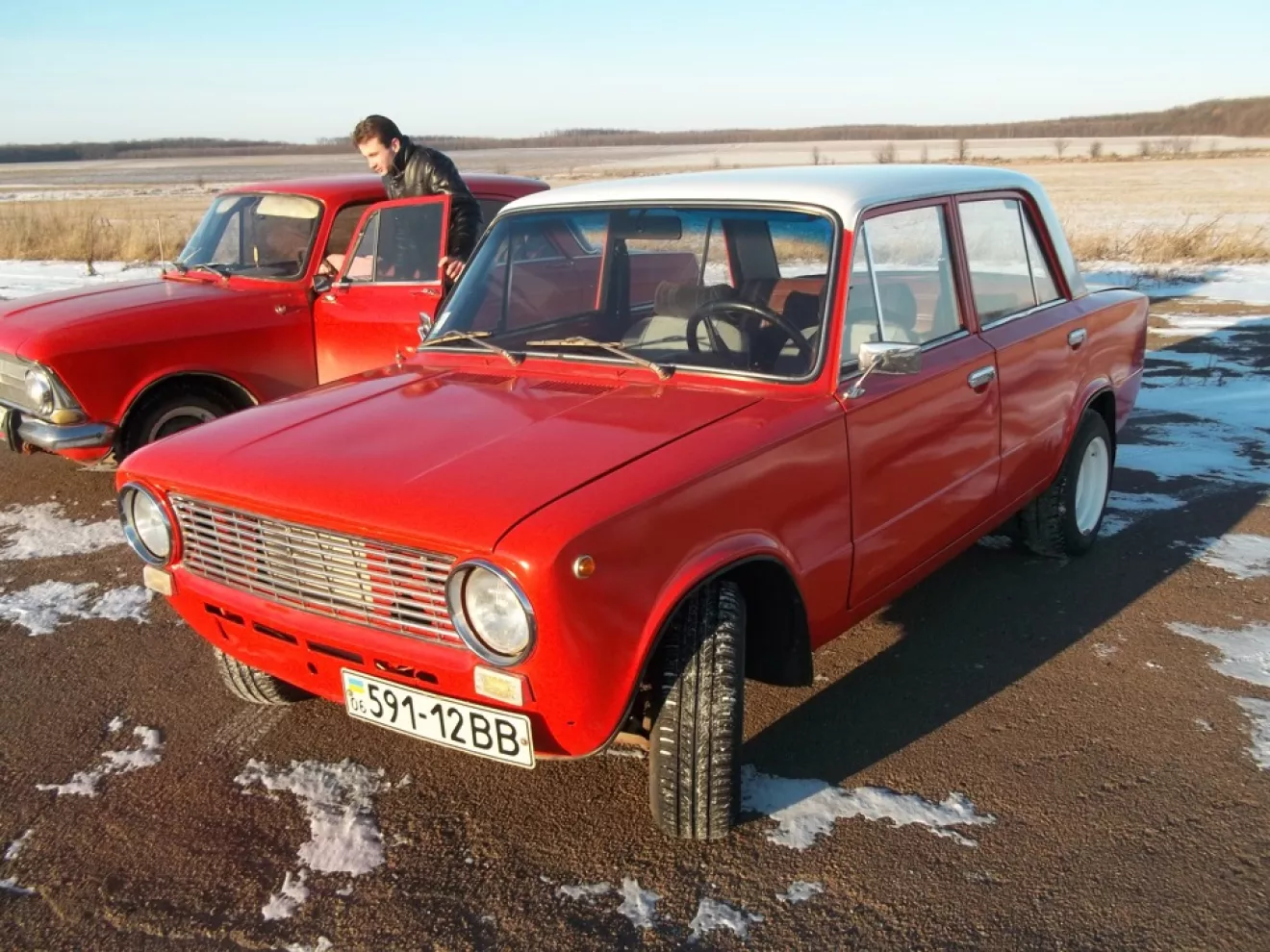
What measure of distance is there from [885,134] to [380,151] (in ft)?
393

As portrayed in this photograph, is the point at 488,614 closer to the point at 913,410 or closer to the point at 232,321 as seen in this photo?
the point at 913,410

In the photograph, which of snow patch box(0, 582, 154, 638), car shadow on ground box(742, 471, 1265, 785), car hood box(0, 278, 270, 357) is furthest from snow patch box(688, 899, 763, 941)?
car hood box(0, 278, 270, 357)

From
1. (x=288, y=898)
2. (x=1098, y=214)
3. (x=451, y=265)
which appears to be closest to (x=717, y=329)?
(x=288, y=898)

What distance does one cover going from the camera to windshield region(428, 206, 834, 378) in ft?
11.0

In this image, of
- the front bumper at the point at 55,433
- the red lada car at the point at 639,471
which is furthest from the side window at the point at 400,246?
the red lada car at the point at 639,471

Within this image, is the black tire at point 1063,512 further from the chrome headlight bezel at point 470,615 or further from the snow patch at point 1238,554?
the chrome headlight bezel at point 470,615

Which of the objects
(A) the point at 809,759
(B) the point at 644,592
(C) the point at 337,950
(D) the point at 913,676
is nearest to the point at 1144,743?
(D) the point at 913,676

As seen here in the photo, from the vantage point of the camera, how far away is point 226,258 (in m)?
6.70

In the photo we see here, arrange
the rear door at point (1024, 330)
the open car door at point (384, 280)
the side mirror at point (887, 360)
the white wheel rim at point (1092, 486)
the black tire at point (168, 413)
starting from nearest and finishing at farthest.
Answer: the side mirror at point (887, 360) < the rear door at point (1024, 330) < the white wheel rim at point (1092, 486) < the black tire at point (168, 413) < the open car door at point (384, 280)

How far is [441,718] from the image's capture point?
8.53ft

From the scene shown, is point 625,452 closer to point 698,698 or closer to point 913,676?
point 698,698

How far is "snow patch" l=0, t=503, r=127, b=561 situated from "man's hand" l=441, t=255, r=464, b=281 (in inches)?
86.0

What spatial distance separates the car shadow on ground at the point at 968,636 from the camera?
11.1 feet

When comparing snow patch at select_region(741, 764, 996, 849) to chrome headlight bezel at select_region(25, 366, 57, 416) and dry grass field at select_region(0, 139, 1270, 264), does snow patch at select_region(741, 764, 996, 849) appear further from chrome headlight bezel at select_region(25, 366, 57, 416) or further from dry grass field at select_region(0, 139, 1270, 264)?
dry grass field at select_region(0, 139, 1270, 264)
